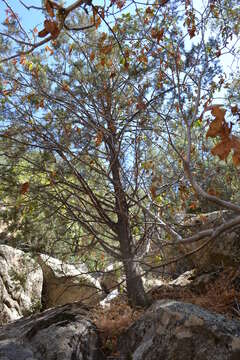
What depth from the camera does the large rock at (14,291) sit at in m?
6.09

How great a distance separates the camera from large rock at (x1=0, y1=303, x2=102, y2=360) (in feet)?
9.50

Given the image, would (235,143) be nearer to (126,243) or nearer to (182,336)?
(182,336)

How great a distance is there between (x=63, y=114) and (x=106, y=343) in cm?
291

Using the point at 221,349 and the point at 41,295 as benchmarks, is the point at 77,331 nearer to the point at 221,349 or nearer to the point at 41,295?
the point at 221,349

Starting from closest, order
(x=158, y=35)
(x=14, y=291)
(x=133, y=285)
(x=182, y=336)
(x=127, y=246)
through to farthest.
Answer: (x=182, y=336)
(x=158, y=35)
(x=133, y=285)
(x=127, y=246)
(x=14, y=291)

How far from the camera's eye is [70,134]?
4312mm

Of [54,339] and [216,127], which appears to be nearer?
[216,127]

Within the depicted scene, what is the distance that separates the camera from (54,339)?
307 cm

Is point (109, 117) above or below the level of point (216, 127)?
above

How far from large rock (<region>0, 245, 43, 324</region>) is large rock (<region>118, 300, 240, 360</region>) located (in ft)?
11.5

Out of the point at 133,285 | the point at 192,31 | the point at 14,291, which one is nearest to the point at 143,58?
the point at 192,31

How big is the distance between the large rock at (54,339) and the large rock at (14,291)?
2.58 metres

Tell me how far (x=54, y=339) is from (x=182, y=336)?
1262mm

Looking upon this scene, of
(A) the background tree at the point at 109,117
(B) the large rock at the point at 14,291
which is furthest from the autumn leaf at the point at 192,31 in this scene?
(B) the large rock at the point at 14,291
